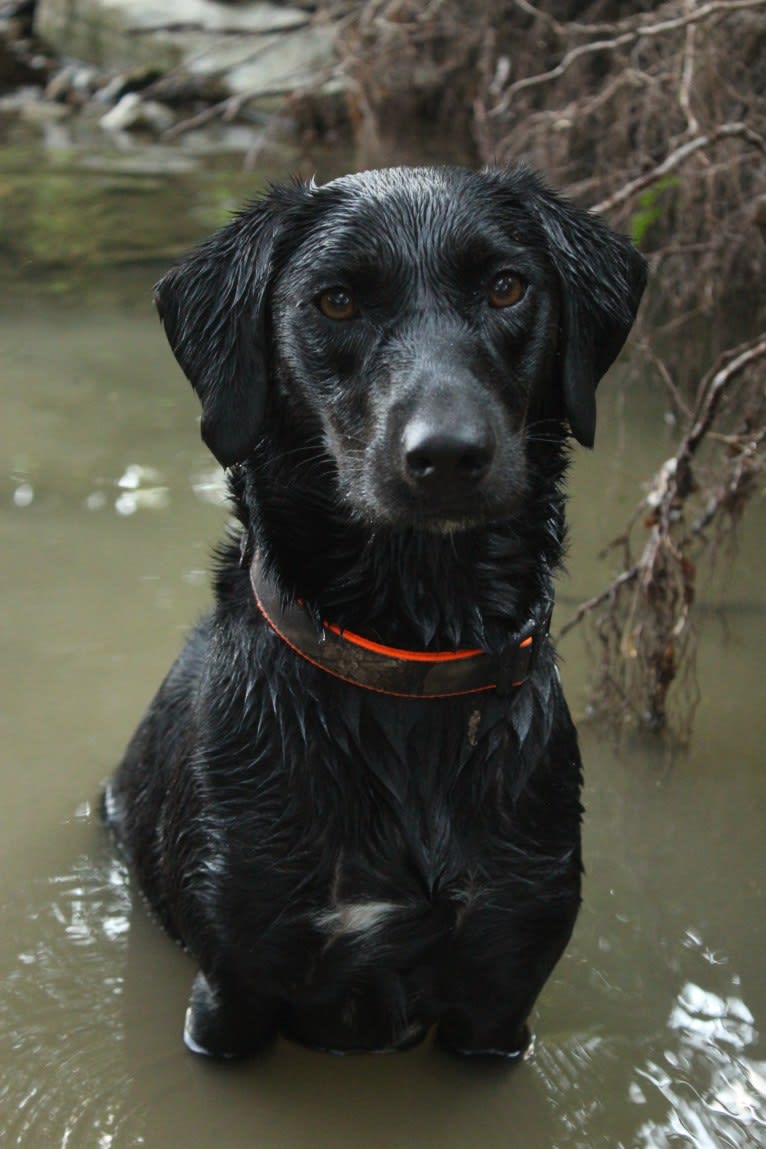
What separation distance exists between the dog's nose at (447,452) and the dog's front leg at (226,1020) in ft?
3.33

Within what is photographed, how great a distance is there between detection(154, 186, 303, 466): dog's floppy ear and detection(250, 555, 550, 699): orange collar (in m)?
0.30

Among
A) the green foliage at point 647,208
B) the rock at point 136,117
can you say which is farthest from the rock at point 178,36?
the green foliage at point 647,208

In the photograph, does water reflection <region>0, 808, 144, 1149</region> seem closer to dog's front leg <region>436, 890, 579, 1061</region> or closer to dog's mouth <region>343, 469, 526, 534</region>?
dog's front leg <region>436, 890, 579, 1061</region>

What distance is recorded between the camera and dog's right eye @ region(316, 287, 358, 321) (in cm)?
238

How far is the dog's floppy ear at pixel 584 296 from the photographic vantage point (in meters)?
2.52

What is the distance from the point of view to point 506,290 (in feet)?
7.94

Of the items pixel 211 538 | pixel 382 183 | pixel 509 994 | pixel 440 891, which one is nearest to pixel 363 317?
pixel 382 183

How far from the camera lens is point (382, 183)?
8.23 ft

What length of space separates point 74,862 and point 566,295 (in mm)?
1848

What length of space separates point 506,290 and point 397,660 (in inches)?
26.0

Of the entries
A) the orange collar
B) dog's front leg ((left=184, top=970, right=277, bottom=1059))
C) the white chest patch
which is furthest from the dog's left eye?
dog's front leg ((left=184, top=970, right=277, bottom=1059))

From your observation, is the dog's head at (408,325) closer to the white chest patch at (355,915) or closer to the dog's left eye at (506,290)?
the dog's left eye at (506,290)

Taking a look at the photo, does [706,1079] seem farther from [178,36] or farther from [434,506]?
[178,36]

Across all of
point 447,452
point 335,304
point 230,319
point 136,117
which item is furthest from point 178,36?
point 447,452
